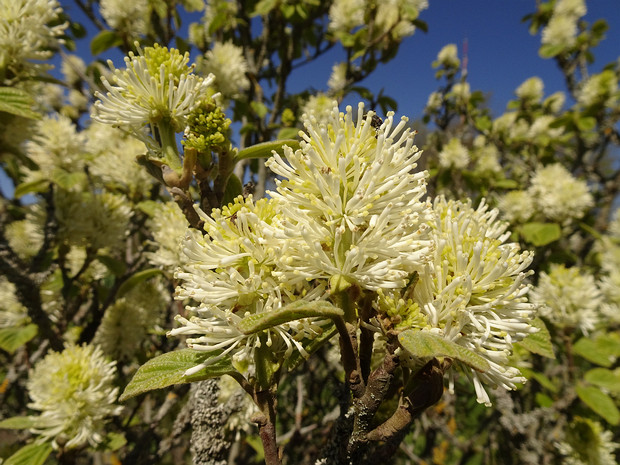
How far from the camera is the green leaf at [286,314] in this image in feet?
2.16

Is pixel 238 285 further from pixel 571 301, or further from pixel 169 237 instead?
pixel 571 301

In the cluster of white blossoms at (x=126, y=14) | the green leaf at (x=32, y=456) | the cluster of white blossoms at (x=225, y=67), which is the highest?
the cluster of white blossoms at (x=126, y=14)

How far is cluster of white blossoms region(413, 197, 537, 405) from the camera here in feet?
2.80

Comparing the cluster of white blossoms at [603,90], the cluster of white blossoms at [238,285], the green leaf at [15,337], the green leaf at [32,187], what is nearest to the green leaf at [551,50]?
the cluster of white blossoms at [603,90]

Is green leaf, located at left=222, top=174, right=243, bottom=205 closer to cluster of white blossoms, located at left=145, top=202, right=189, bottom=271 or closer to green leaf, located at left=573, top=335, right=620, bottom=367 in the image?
cluster of white blossoms, located at left=145, top=202, right=189, bottom=271

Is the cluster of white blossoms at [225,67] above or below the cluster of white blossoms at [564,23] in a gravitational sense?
below

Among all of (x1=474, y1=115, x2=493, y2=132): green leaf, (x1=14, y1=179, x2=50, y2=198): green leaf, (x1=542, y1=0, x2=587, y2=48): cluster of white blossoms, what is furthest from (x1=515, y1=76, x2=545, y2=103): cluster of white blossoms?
(x1=14, y1=179, x2=50, y2=198): green leaf

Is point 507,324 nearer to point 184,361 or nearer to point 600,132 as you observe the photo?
point 184,361

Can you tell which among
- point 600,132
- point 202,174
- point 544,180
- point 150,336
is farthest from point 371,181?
point 600,132

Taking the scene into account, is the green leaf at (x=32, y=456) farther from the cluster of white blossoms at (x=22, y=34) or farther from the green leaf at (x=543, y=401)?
the green leaf at (x=543, y=401)

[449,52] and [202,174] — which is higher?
[449,52]

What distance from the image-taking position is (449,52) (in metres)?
5.74

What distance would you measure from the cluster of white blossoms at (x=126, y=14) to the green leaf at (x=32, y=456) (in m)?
2.92

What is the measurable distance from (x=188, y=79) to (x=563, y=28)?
22.3 ft
